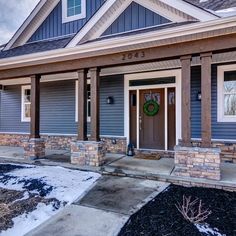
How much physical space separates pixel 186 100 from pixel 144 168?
1919mm

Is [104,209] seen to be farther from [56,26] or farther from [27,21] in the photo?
[27,21]

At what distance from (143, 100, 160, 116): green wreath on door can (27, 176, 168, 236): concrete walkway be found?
9.75 feet

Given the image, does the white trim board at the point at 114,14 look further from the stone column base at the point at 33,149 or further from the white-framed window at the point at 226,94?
the stone column base at the point at 33,149

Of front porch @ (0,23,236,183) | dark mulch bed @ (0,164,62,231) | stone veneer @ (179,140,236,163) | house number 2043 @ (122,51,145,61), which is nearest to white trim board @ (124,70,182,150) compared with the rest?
front porch @ (0,23,236,183)

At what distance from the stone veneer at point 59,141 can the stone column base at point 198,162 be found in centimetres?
299

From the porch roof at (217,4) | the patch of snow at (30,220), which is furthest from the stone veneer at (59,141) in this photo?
the porch roof at (217,4)

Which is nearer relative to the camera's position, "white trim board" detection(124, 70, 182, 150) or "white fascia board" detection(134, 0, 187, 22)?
"white fascia board" detection(134, 0, 187, 22)

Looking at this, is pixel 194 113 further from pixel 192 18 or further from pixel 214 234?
pixel 214 234

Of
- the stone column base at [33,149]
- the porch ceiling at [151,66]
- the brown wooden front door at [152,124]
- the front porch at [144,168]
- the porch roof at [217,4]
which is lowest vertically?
the front porch at [144,168]

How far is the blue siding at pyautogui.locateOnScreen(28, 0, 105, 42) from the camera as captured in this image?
831 centimetres

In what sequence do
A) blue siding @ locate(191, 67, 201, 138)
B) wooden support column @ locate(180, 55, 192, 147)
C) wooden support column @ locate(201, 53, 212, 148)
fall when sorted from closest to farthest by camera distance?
wooden support column @ locate(201, 53, 212, 148)
wooden support column @ locate(180, 55, 192, 147)
blue siding @ locate(191, 67, 201, 138)

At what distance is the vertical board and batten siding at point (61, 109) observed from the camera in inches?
306

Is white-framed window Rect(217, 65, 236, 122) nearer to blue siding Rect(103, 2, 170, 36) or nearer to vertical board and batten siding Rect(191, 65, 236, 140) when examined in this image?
vertical board and batten siding Rect(191, 65, 236, 140)

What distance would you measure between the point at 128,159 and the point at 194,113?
2.40m
